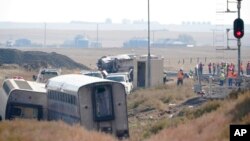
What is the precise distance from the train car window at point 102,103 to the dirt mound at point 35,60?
2564 inches

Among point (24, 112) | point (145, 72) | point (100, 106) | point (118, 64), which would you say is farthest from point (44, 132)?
point (118, 64)

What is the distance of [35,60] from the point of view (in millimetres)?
103375

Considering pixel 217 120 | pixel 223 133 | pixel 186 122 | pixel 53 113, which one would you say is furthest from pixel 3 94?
pixel 223 133

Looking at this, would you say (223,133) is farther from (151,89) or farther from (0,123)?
(151,89)

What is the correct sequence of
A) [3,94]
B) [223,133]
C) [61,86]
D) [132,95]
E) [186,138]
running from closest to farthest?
1. [223,133]
2. [186,138]
3. [61,86]
4. [3,94]
5. [132,95]

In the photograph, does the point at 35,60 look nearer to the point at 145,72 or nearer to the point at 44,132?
the point at 145,72

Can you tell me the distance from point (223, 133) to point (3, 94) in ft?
55.2

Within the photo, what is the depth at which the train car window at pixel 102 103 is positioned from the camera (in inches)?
1194

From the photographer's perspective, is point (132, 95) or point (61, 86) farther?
point (132, 95)

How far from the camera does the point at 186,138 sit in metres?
25.6

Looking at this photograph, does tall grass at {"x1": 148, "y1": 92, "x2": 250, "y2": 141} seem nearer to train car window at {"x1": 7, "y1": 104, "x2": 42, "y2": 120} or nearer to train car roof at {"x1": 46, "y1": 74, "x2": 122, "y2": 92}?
train car roof at {"x1": 46, "y1": 74, "x2": 122, "y2": 92}

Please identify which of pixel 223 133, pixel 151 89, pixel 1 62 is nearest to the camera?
pixel 223 133

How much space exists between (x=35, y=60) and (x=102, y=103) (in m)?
73.5

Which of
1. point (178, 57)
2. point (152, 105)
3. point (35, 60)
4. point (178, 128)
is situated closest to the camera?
point (178, 128)
